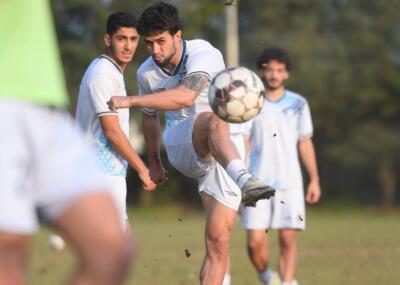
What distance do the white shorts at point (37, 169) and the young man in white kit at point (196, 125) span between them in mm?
3347

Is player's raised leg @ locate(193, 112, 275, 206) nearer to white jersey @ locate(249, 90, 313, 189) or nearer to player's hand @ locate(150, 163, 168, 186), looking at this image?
player's hand @ locate(150, 163, 168, 186)

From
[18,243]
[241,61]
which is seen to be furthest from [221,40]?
[18,243]

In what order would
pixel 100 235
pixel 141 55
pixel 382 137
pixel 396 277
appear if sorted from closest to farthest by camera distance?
pixel 100 235, pixel 396 277, pixel 141 55, pixel 382 137

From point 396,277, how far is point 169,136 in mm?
3572

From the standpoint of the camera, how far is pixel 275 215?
34.3ft

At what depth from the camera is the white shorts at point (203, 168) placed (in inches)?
305

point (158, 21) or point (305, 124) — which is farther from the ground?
point (158, 21)

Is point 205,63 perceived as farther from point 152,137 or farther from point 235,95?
point 152,137

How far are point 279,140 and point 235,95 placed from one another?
→ 3464 millimetres

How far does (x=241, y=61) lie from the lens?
133ft

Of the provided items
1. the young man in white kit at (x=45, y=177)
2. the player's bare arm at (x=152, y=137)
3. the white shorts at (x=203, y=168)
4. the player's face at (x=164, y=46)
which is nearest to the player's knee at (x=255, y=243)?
the player's bare arm at (x=152, y=137)

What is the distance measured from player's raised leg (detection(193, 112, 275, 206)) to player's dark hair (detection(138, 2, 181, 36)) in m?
0.65

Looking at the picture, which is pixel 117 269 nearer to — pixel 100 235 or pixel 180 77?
pixel 100 235

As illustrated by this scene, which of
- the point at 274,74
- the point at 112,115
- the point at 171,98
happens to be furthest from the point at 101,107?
the point at 274,74
